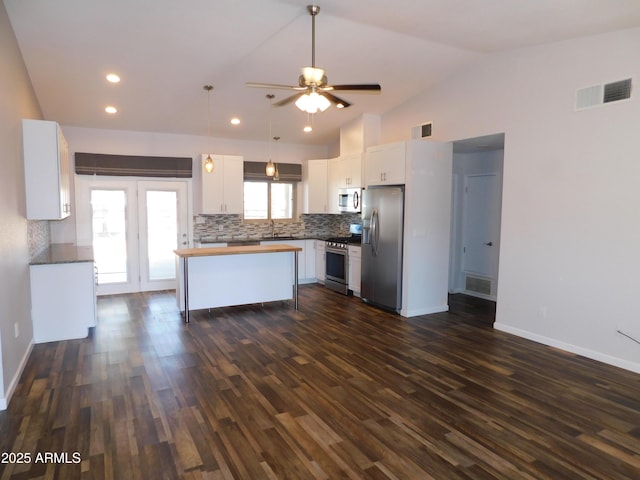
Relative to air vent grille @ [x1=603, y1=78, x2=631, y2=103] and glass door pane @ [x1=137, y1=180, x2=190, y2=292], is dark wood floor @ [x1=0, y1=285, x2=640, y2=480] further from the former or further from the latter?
air vent grille @ [x1=603, y1=78, x2=631, y2=103]

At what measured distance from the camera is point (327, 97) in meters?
3.31

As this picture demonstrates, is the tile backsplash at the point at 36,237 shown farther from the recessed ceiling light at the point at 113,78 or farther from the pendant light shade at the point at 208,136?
the pendant light shade at the point at 208,136

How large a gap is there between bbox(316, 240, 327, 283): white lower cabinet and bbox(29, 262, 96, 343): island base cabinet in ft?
13.3

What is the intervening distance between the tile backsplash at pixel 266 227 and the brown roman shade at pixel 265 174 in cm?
81

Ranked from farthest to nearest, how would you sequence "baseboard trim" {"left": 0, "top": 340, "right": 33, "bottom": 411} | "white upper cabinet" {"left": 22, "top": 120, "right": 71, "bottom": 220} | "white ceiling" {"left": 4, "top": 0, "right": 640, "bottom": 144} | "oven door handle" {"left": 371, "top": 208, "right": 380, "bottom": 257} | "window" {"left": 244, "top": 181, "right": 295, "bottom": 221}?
1. "window" {"left": 244, "top": 181, "right": 295, "bottom": 221}
2. "oven door handle" {"left": 371, "top": 208, "right": 380, "bottom": 257}
3. "white upper cabinet" {"left": 22, "top": 120, "right": 71, "bottom": 220}
4. "white ceiling" {"left": 4, "top": 0, "right": 640, "bottom": 144}
5. "baseboard trim" {"left": 0, "top": 340, "right": 33, "bottom": 411}

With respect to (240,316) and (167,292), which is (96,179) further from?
(240,316)

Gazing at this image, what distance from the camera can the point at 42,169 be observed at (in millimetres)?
4223

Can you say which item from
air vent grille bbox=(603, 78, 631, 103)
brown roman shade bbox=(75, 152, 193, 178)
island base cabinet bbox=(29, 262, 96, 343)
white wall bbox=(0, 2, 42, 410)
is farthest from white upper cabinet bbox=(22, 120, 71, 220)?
air vent grille bbox=(603, 78, 631, 103)

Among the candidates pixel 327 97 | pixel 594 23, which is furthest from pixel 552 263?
pixel 327 97

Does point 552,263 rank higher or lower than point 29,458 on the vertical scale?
higher

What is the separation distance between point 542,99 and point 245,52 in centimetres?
336

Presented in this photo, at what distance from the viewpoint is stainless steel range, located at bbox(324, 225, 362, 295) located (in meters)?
7.04

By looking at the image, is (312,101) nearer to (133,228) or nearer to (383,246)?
(383,246)

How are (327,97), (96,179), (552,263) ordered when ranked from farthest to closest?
(96,179) → (552,263) → (327,97)
